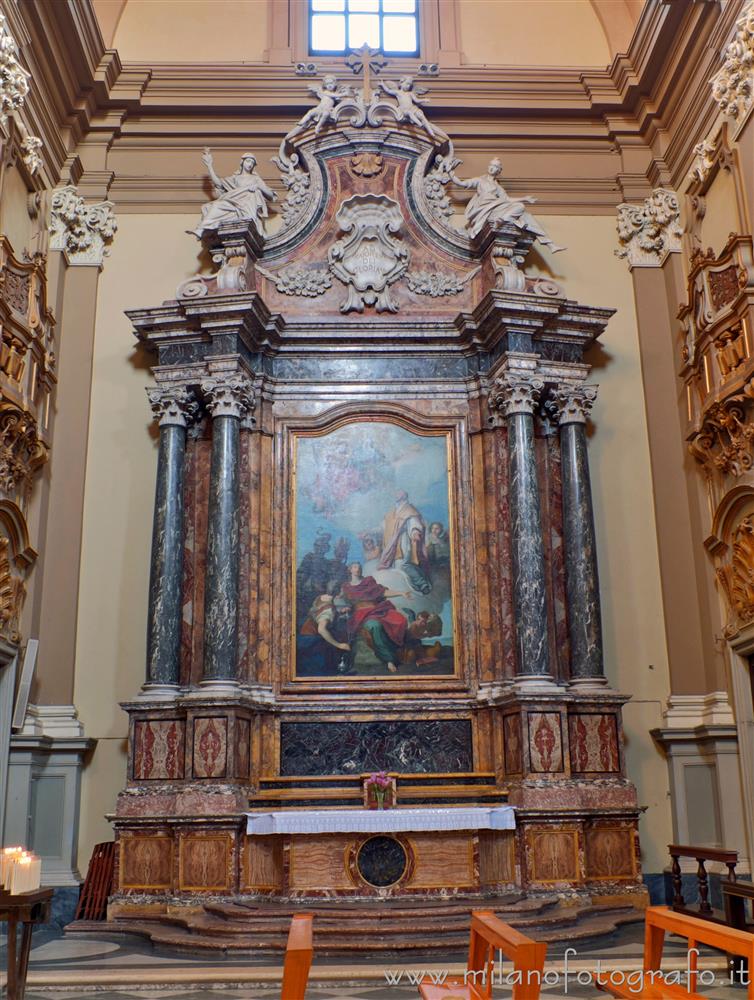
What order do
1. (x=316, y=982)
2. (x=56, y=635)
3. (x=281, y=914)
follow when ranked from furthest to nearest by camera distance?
(x=56, y=635) → (x=281, y=914) → (x=316, y=982)

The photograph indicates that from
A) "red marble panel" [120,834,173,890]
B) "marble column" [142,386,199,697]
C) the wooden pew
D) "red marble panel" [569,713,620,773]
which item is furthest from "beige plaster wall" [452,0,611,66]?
the wooden pew

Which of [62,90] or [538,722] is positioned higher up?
[62,90]

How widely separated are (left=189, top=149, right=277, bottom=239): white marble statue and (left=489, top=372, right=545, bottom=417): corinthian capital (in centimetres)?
303

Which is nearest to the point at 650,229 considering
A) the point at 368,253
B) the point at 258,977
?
the point at 368,253

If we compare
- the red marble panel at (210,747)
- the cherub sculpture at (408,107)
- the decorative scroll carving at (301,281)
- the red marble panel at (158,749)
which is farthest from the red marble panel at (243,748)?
the cherub sculpture at (408,107)

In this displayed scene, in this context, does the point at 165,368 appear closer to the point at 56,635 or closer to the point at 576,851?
the point at 56,635

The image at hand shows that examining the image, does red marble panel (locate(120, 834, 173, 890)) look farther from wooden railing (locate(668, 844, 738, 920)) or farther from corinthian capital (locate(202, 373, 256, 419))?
wooden railing (locate(668, 844, 738, 920))

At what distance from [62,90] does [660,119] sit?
6.34 metres

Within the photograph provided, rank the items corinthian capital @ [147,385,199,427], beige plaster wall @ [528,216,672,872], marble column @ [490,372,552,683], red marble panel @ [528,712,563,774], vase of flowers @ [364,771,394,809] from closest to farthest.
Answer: vase of flowers @ [364,771,394,809]
red marble panel @ [528,712,563,774]
marble column @ [490,372,552,683]
beige plaster wall @ [528,216,672,872]
corinthian capital @ [147,385,199,427]

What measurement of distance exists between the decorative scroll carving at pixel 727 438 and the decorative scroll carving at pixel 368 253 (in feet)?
11.3

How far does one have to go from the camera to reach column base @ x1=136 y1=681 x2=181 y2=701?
405 inches

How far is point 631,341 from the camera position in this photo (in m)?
12.1

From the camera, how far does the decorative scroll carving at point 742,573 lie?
9805 millimetres

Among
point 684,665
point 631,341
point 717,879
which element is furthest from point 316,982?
point 631,341
